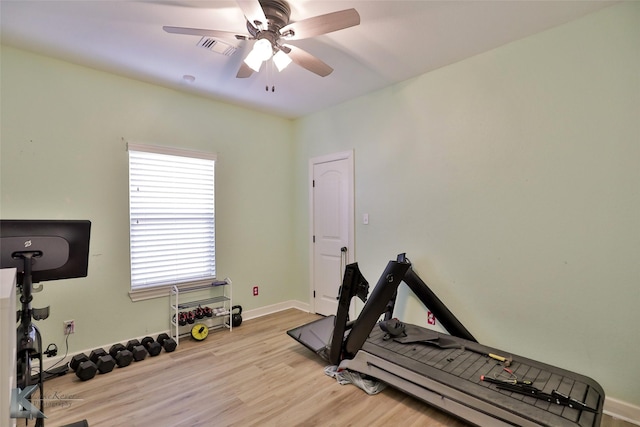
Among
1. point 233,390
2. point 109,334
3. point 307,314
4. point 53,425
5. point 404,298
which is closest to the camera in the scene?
point 53,425

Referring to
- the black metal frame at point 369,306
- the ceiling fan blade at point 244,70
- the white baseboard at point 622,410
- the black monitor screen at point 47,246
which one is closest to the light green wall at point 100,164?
the black monitor screen at point 47,246

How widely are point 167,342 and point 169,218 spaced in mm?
1299

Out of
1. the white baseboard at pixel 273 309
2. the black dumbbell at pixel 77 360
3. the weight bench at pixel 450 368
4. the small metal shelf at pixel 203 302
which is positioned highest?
the small metal shelf at pixel 203 302

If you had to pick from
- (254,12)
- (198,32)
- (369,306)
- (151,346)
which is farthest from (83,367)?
(254,12)

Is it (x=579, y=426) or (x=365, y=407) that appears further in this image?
(x=365, y=407)

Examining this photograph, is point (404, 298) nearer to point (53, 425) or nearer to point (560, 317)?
point (560, 317)

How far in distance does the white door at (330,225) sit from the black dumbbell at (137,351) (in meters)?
2.09

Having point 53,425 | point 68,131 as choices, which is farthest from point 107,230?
point 53,425

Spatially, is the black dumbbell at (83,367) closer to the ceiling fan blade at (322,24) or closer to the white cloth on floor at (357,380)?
the white cloth on floor at (357,380)

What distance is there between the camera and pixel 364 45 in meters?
2.55

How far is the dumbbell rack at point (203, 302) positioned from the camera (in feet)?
11.2

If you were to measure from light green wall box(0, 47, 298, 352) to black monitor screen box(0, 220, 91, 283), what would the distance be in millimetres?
1267

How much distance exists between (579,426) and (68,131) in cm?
429

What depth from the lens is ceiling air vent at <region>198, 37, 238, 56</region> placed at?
97.3 inches
